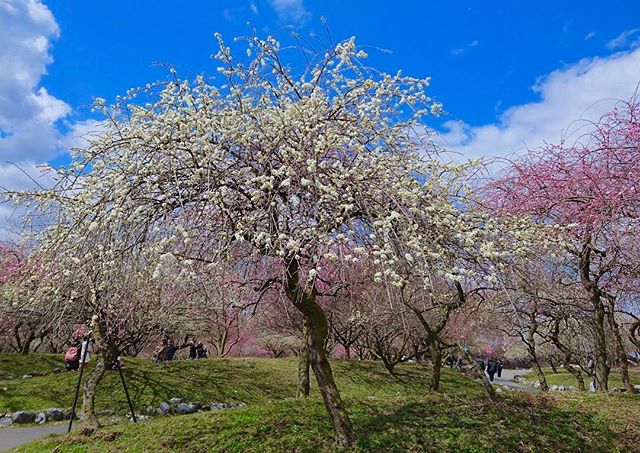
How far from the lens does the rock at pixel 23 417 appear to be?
393 inches

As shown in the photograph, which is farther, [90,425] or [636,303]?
[636,303]

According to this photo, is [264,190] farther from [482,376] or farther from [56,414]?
[56,414]

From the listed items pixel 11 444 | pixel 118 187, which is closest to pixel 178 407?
pixel 11 444

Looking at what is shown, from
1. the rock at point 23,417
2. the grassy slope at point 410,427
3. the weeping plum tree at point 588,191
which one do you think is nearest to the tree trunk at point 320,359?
the grassy slope at point 410,427

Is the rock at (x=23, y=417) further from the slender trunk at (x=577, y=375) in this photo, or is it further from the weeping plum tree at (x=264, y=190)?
the slender trunk at (x=577, y=375)

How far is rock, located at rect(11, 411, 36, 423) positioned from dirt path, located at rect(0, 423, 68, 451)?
0.43 meters

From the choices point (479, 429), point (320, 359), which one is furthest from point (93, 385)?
point (479, 429)

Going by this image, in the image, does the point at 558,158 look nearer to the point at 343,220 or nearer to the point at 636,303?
the point at 343,220

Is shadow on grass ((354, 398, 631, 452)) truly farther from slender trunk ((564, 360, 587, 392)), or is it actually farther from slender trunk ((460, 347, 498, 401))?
slender trunk ((564, 360, 587, 392))

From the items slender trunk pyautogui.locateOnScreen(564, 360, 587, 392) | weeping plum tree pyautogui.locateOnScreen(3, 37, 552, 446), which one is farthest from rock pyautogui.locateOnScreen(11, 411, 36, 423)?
slender trunk pyautogui.locateOnScreen(564, 360, 587, 392)

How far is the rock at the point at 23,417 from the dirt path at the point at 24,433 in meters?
0.43

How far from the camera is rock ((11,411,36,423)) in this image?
997cm

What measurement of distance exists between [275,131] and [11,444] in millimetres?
7429

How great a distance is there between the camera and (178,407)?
441 inches
